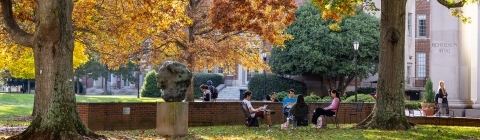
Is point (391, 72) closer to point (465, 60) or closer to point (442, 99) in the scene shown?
point (442, 99)

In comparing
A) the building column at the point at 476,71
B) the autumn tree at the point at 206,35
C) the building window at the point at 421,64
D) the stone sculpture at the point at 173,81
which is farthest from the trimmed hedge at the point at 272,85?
the stone sculpture at the point at 173,81

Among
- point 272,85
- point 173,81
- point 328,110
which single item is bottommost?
point 328,110

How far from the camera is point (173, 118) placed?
58.9 ft

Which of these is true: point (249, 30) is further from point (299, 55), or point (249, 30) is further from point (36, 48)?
point (299, 55)

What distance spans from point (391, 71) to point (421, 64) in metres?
37.1

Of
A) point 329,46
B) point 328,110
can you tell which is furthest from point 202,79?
point 328,110

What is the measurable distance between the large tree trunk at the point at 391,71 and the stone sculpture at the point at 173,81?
556 cm

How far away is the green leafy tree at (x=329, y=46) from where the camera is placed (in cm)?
4766

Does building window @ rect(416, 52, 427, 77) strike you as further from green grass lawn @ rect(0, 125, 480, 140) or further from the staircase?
green grass lawn @ rect(0, 125, 480, 140)

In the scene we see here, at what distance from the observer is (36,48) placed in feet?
53.7

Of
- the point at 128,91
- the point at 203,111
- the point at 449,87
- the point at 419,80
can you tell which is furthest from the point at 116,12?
the point at 128,91

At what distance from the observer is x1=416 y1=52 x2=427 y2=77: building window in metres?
56.3

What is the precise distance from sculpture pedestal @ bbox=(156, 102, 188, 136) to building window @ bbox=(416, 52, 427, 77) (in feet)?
134

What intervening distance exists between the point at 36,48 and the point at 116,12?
10836 mm
